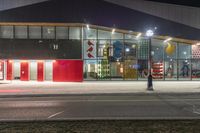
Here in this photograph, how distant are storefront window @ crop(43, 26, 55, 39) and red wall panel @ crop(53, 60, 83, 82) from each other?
276 cm

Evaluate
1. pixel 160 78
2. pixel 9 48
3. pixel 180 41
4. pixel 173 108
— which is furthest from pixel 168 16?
pixel 173 108

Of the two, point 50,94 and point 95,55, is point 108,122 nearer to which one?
point 50,94

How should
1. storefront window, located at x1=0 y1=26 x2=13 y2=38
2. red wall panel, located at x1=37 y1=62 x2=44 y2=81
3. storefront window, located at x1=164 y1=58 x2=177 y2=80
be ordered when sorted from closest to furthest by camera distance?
storefront window, located at x1=0 y1=26 x2=13 y2=38 < red wall panel, located at x1=37 y1=62 x2=44 y2=81 < storefront window, located at x1=164 y1=58 x2=177 y2=80

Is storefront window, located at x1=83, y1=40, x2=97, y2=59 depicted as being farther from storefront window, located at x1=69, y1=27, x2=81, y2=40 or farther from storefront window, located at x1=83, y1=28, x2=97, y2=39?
storefront window, located at x1=69, y1=27, x2=81, y2=40

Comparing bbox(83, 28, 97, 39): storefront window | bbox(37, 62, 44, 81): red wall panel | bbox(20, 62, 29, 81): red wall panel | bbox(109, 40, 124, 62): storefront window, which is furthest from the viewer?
bbox(109, 40, 124, 62): storefront window

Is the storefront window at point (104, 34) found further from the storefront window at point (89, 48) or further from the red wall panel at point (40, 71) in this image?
the red wall panel at point (40, 71)

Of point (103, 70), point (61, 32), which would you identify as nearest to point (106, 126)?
point (61, 32)

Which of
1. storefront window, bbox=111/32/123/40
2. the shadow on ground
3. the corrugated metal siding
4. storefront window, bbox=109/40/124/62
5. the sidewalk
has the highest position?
the corrugated metal siding

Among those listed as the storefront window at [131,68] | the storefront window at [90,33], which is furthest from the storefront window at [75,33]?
the storefront window at [131,68]

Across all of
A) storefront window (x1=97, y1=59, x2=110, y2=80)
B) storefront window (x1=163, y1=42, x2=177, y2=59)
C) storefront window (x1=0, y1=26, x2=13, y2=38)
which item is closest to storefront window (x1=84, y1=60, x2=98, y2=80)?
storefront window (x1=97, y1=59, x2=110, y2=80)

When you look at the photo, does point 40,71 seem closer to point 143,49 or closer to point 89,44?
point 89,44

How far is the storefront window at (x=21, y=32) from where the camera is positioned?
4272 cm

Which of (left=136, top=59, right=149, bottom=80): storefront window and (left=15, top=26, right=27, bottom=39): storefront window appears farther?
(left=136, top=59, right=149, bottom=80): storefront window

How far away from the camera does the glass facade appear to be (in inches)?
1671
